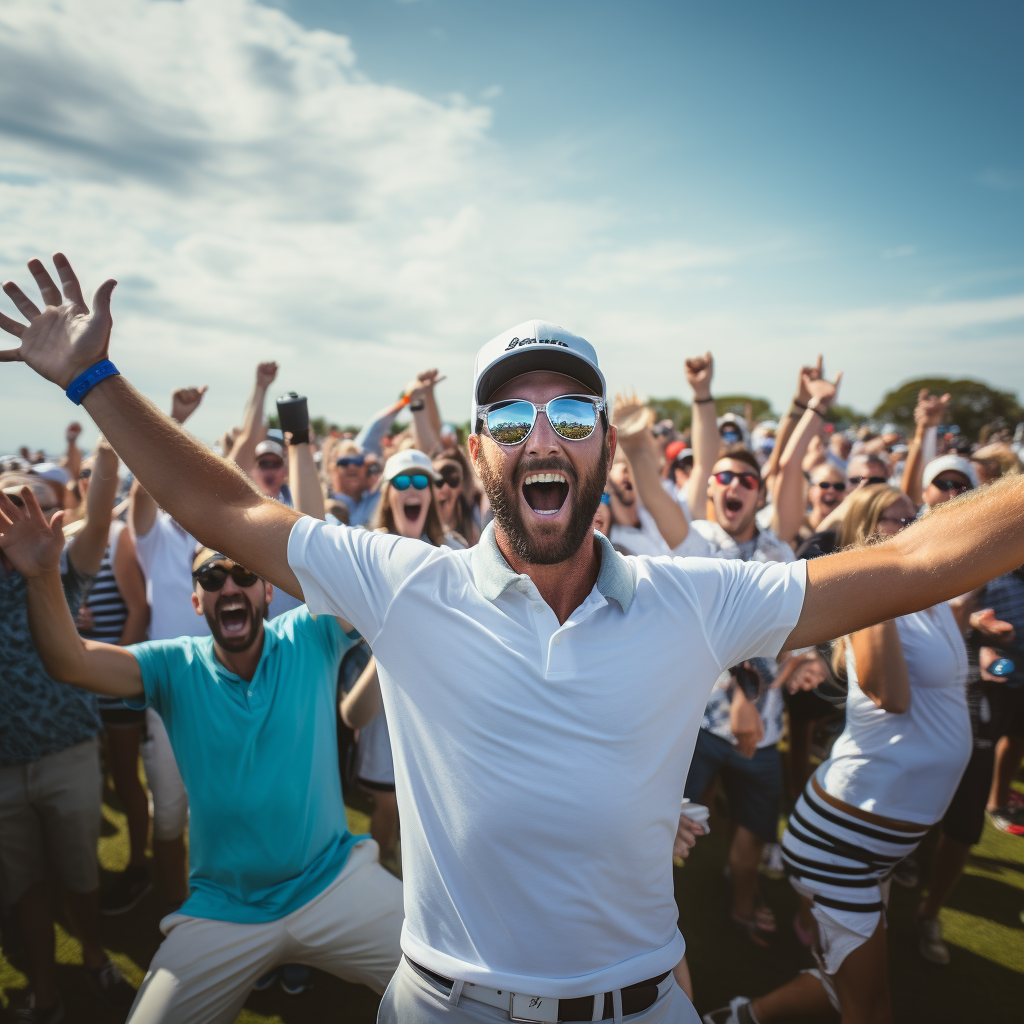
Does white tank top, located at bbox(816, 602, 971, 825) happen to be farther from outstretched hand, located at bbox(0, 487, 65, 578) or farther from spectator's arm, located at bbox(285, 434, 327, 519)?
outstretched hand, located at bbox(0, 487, 65, 578)

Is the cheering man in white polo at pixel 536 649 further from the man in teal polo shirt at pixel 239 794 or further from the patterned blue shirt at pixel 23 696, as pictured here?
the patterned blue shirt at pixel 23 696

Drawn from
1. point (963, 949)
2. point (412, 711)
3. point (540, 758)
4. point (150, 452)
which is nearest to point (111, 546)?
point (150, 452)

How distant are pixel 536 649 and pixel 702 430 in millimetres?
3512

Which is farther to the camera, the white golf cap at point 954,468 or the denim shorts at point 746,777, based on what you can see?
the white golf cap at point 954,468

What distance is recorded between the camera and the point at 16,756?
312 cm

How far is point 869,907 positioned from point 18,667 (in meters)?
3.97

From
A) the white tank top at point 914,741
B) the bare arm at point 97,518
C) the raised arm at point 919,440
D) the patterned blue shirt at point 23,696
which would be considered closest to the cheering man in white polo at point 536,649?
the white tank top at point 914,741

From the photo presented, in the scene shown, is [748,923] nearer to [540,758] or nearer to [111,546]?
[540,758]

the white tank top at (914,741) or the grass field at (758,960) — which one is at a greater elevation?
the white tank top at (914,741)

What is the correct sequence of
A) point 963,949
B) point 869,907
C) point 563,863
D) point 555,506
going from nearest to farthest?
point 563,863, point 555,506, point 869,907, point 963,949

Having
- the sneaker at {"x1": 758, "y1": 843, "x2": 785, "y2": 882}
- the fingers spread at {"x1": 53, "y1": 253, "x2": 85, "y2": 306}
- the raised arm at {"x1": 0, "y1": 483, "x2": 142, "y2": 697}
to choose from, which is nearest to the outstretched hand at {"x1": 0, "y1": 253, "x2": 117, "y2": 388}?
the fingers spread at {"x1": 53, "y1": 253, "x2": 85, "y2": 306}

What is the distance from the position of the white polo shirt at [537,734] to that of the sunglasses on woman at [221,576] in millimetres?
1292

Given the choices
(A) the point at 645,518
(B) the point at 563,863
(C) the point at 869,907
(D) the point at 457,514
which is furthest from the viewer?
(D) the point at 457,514

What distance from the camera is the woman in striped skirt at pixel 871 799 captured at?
2.68 meters
